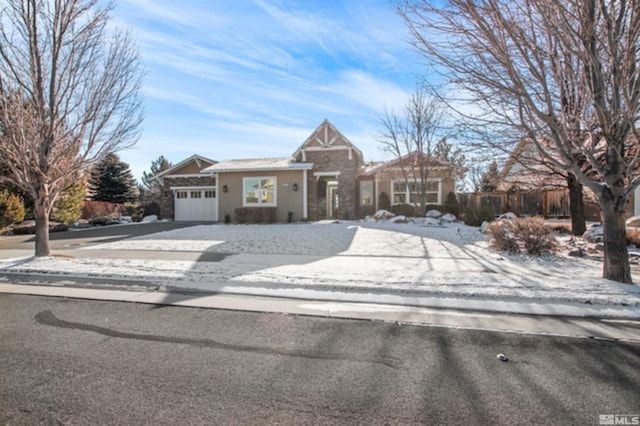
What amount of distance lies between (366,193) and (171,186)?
14087 mm

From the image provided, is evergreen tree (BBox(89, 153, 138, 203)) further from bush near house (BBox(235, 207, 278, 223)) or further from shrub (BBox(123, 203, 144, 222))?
bush near house (BBox(235, 207, 278, 223))

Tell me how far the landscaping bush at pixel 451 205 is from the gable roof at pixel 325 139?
20.7 ft

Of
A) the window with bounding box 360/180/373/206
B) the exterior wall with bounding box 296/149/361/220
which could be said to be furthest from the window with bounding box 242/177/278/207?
the window with bounding box 360/180/373/206

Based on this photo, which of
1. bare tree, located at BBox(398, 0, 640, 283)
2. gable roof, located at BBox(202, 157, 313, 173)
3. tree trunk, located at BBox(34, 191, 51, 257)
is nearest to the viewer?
bare tree, located at BBox(398, 0, 640, 283)

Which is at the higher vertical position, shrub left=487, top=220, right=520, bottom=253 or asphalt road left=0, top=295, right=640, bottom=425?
shrub left=487, top=220, right=520, bottom=253

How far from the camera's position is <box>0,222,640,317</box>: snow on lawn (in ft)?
17.0

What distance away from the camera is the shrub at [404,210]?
20.9 metres

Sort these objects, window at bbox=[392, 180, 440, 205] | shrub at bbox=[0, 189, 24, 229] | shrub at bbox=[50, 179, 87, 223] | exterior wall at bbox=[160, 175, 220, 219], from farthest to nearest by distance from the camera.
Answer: exterior wall at bbox=[160, 175, 220, 219] < window at bbox=[392, 180, 440, 205] < shrub at bbox=[50, 179, 87, 223] < shrub at bbox=[0, 189, 24, 229]

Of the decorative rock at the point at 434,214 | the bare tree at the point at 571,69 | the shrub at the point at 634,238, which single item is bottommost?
the shrub at the point at 634,238

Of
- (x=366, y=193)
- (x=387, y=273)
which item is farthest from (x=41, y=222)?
(x=366, y=193)

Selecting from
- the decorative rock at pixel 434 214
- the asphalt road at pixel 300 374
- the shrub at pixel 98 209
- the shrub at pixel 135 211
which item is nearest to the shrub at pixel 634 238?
the asphalt road at pixel 300 374

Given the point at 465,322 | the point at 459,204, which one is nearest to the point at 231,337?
the point at 465,322

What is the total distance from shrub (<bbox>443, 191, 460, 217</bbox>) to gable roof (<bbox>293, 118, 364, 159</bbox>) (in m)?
6.32

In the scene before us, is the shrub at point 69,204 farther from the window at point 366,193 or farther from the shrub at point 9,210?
the window at point 366,193
